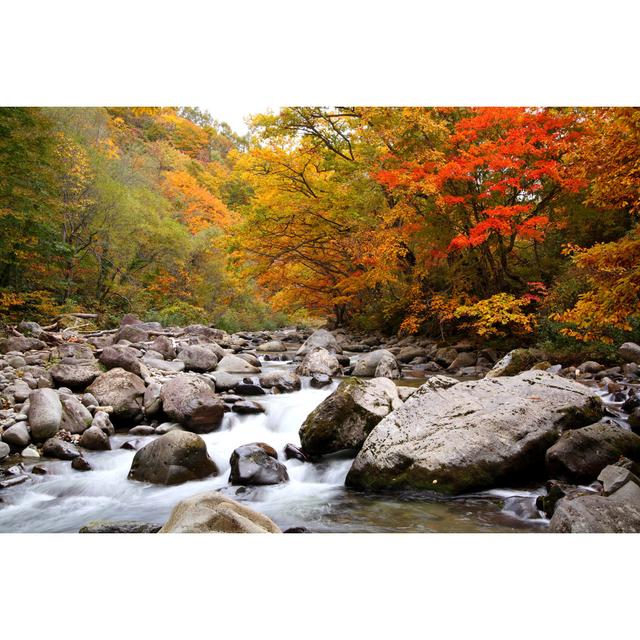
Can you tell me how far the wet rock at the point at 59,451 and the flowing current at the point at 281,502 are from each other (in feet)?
0.27

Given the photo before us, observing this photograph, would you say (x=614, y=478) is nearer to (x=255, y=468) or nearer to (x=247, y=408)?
(x=255, y=468)

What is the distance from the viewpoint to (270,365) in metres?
8.40

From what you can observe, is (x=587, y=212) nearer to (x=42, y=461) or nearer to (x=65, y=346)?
(x=42, y=461)

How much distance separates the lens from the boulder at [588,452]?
324 centimetres

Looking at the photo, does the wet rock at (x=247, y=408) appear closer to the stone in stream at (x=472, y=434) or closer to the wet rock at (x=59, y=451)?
the wet rock at (x=59, y=451)

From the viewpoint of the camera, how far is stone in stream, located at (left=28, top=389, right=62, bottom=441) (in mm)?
4120

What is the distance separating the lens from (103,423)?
4492 mm

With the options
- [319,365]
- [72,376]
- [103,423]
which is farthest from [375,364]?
[72,376]

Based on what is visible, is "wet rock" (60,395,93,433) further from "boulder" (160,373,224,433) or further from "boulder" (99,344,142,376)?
"boulder" (99,344,142,376)

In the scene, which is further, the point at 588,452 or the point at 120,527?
the point at 588,452

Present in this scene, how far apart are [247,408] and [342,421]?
57.0 inches

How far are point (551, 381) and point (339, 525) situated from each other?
87.8 inches
